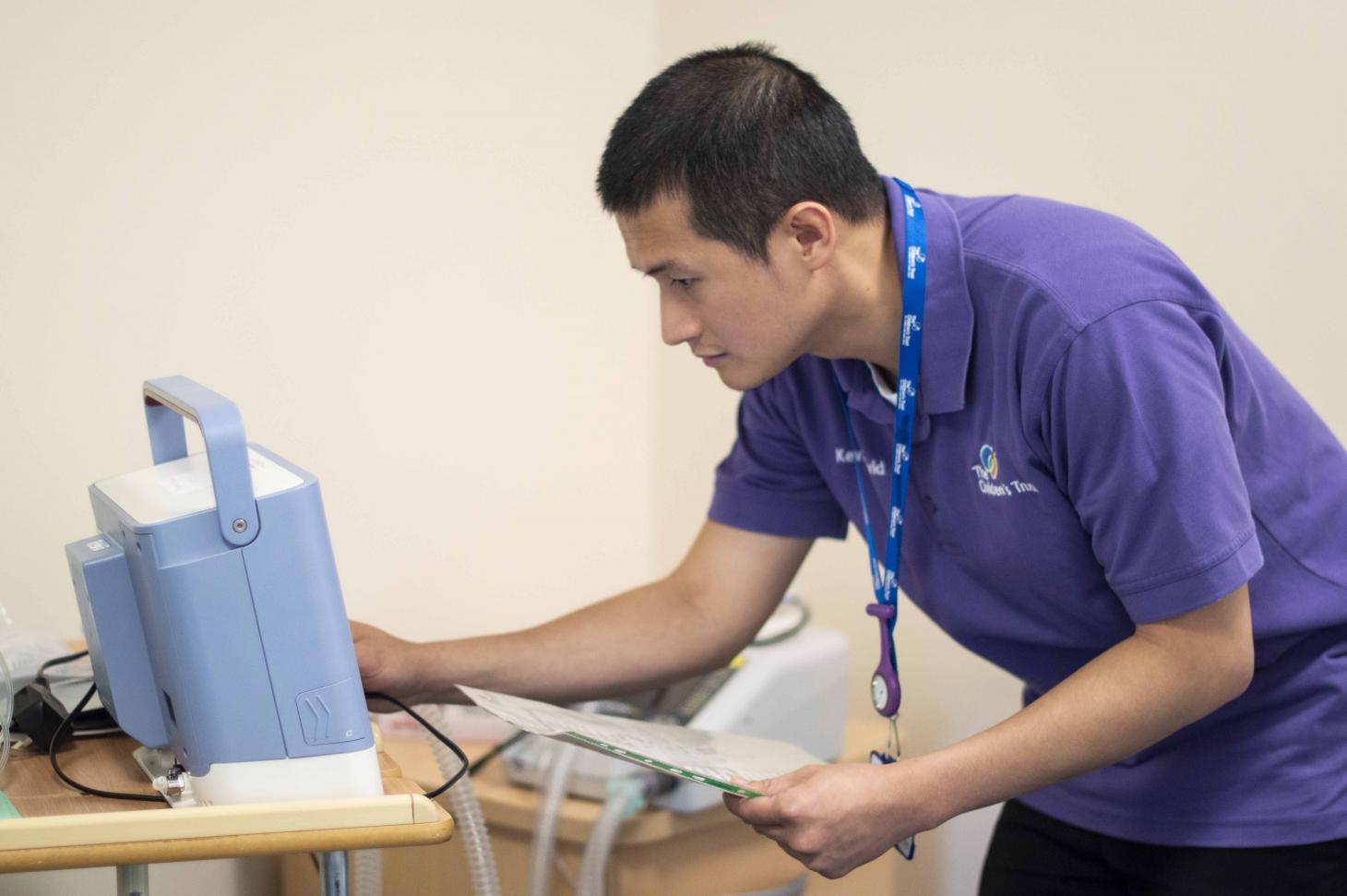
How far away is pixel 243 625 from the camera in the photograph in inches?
35.5

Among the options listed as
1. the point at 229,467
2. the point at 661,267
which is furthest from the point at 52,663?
the point at 661,267

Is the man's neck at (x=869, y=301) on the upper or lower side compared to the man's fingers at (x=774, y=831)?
upper

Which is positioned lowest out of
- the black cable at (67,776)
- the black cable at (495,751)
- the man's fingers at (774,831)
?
the black cable at (495,751)

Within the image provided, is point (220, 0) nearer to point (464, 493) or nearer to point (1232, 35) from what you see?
point (464, 493)

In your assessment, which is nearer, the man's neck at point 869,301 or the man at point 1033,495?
the man at point 1033,495

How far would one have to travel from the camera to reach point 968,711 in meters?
2.13

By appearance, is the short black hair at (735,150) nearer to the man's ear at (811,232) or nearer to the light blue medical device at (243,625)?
the man's ear at (811,232)

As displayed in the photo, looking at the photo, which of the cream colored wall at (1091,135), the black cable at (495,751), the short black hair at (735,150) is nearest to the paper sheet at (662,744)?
the short black hair at (735,150)

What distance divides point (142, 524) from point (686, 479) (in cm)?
158

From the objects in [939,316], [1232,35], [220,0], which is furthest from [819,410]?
[220,0]

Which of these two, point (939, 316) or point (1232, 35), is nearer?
point (939, 316)

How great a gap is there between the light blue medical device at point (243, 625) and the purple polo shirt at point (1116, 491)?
0.62 meters

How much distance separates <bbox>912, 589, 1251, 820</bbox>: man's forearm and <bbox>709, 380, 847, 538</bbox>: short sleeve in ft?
1.40

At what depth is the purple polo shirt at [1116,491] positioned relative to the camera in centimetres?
103
